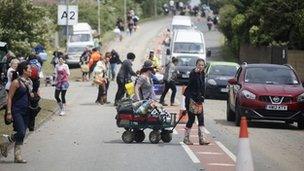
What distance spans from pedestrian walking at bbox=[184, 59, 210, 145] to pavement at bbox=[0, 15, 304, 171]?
30cm

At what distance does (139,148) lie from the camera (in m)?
16.8

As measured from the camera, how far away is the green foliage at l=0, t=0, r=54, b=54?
124 ft

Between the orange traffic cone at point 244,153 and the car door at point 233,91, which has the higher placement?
the orange traffic cone at point 244,153

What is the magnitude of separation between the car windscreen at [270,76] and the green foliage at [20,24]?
1604cm

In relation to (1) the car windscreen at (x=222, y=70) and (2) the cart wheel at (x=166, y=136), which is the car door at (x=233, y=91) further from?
(1) the car windscreen at (x=222, y=70)

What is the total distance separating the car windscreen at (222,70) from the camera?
117ft

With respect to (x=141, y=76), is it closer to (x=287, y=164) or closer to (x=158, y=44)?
(x=287, y=164)

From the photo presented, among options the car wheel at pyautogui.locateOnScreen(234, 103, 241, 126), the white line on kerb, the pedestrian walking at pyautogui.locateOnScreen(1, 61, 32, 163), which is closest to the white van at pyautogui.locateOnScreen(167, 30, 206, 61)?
the car wheel at pyautogui.locateOnScreen(234, 103, 241, 126)

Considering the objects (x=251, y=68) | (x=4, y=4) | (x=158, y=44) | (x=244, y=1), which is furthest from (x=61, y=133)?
(x=158, y=44)

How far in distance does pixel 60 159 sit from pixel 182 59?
2855cm

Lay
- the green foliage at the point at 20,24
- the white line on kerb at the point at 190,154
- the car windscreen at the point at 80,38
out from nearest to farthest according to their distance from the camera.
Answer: the white line on kerb at the point at 190,154
the green foliage at the point at 20,24
the car windscreen at the point at 80,38

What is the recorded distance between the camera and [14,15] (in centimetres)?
3919

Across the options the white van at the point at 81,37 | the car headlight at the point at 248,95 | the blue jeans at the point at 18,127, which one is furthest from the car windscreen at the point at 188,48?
the blue jeans at the point at 18,127

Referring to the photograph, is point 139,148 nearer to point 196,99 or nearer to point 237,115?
point 196,99
